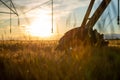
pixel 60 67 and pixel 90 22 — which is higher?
pixel 90 22

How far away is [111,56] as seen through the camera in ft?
22.4

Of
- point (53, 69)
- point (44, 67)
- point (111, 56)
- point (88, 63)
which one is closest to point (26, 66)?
point (44, 67)

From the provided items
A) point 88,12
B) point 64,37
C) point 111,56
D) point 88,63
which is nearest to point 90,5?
point 88,12

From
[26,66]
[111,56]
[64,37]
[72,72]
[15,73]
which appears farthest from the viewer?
[64,37]

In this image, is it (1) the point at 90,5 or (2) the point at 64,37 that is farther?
(2) the point at 64,37

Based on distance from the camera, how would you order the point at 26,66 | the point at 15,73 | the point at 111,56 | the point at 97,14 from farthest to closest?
the point at 97,14 → the point at 111,56 → the point at 26,66 → the point at 15,73

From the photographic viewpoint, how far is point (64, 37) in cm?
1093

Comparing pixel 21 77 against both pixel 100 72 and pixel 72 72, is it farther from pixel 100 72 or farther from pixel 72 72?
pixel 100 72

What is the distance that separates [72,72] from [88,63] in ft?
2.37

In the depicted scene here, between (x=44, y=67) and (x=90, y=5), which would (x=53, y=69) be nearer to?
(x=44, y=67)

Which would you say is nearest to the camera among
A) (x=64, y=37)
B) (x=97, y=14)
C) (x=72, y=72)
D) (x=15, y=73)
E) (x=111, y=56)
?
(x=72, y=72)

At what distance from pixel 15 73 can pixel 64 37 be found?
254 inches

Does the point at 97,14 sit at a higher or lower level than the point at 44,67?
higher

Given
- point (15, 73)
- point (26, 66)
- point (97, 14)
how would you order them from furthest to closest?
point (97, 14)
point (26, 66)
point (15, 73)
